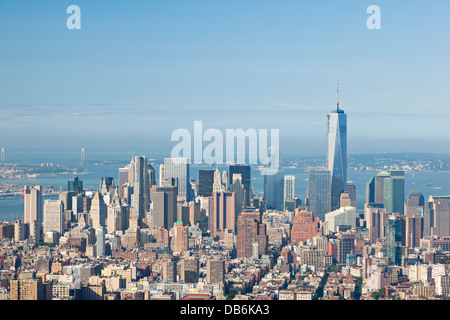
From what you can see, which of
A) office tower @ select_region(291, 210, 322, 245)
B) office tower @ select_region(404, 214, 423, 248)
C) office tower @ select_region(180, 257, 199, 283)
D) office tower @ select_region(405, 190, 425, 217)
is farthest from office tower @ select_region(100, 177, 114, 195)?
office tower @ select_region(405, 190, 425, 217)

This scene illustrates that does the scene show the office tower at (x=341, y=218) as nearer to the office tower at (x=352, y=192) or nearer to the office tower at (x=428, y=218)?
the office tower at (x=352, y=192)

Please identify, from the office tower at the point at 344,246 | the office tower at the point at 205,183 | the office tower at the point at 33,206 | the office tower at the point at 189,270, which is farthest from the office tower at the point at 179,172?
the office tower at the point at 344,246

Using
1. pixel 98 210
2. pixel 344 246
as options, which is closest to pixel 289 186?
pixel 344 246

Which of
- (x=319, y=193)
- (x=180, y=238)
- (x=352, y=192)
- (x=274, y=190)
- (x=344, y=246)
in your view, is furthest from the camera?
(x=319, y=193)

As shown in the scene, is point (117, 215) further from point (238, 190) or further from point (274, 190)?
point (274, 190)

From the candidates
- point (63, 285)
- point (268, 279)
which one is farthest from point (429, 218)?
point (63, 285)

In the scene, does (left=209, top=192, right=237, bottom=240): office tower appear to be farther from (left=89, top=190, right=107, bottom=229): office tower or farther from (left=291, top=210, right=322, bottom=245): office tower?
(left=89, top=190, right=107, bottom=229): office tower
